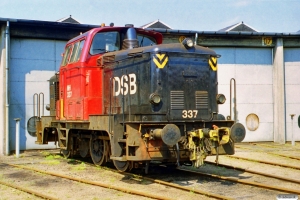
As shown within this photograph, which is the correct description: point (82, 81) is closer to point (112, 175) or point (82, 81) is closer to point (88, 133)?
point (88, 133)

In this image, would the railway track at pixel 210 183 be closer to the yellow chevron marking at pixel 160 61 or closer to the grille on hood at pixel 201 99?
the grille on hood at pixel 201 99

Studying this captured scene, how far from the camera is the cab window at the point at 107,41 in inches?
375

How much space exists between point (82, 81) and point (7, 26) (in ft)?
18.1

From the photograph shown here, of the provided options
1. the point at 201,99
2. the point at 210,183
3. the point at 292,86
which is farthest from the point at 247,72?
the point at 210,183

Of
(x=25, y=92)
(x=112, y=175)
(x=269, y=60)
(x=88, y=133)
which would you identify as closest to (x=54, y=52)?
(x=25, y=92)

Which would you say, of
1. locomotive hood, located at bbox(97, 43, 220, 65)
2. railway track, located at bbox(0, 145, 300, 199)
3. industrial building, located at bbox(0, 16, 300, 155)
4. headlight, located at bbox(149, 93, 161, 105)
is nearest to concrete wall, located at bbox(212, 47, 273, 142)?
industrial building, located at bbox(0, 16, 300, 155)

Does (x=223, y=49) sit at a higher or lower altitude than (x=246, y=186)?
higher

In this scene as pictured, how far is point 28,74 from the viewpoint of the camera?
582 inches

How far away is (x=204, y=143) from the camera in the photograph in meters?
7.87

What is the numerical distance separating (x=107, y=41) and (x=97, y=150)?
2622 millimetres

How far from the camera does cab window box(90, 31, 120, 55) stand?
9523 mm

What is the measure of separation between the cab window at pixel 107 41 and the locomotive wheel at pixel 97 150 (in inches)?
82.8

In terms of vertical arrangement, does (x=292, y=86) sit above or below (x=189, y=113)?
above

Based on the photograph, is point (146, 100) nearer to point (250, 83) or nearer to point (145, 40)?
point (145, 40)
